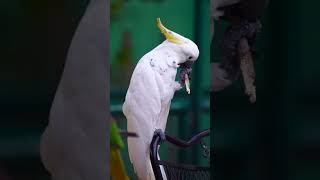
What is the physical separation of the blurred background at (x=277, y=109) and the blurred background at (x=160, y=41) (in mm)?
737

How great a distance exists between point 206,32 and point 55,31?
1.27 m

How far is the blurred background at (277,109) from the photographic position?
1.25 meters

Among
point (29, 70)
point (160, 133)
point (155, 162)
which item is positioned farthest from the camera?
point (160, 133)

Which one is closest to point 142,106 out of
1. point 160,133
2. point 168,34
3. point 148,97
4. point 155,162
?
point 148,97

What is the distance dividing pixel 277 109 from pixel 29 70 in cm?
68

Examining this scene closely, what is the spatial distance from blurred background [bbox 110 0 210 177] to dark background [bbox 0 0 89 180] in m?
0.83

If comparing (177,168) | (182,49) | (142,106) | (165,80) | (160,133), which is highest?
(182,49)

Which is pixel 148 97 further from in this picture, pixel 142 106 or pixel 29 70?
pixel 29 70

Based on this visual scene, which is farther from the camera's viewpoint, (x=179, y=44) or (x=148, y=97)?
(x=179, y=44)

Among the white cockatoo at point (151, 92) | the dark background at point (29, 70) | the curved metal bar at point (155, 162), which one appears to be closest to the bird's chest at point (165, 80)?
the white cockatoo at point (151, 92)

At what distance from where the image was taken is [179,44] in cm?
223

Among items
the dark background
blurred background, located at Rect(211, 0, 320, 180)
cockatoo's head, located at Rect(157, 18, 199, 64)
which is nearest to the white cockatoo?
cockatoo's head, located at Rect(157, 18, 199, 64)

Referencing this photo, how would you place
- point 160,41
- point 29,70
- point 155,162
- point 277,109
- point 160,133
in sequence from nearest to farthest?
point 29,70 < point 277,109 < point 155,162 < point 160,133 < point 160,41

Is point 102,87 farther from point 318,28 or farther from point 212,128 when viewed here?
point 318,28
